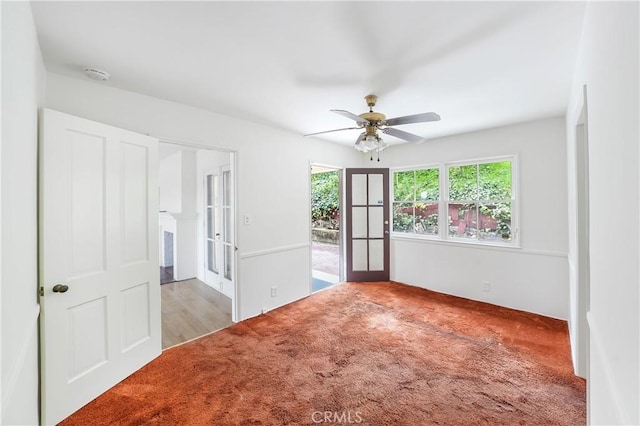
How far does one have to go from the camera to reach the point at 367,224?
473 centimetres

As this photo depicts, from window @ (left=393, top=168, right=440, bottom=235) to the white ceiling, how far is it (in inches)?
65.1

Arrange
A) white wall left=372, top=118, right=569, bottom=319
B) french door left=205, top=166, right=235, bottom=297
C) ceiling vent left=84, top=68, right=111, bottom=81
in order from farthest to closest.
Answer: french door left=205, top=166, right=235, bottom=297 → white wall left=372, top=118, right=569, bottom=319 → ceiling vent left=84, top=68, right=111, bottom=81

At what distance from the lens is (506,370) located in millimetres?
2240

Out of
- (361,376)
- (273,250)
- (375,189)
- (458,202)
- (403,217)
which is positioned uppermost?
(375,189)

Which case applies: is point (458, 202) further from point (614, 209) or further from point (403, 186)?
point (614, 209)

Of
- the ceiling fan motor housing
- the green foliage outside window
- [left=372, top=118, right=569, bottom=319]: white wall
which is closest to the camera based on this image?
the ceiling fan motor housing

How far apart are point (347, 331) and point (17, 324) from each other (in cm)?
250

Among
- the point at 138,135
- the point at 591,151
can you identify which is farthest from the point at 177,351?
the point at 591,151

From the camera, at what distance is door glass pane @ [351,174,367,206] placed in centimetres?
475

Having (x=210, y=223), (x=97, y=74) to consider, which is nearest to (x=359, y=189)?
(x=210, y=223)

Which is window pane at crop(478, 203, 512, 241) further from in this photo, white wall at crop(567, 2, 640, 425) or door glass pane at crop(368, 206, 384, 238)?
white wall at crop(567, 2, 640, 425)

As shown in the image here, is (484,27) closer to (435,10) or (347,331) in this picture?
(435,10)

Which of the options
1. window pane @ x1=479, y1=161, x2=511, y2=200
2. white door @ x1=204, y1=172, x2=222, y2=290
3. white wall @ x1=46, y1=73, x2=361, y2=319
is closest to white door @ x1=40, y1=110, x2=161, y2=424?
white wall @ x1=46, y1=73, x2=361, y2=319

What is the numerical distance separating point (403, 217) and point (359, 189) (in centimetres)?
88
